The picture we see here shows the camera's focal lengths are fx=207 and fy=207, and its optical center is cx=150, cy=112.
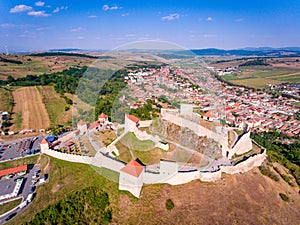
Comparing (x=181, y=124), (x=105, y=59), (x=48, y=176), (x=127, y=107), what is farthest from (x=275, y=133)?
(x=48, y=176)

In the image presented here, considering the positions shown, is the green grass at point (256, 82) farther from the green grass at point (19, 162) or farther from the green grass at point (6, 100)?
the green grass at point (19, 162)

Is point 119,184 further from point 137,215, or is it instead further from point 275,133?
point 275,133

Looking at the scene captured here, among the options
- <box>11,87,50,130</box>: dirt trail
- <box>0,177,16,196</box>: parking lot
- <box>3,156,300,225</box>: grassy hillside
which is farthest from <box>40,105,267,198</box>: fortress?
<box>11,87,50,130</box>: dirt trail

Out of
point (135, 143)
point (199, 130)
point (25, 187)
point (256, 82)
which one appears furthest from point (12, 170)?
point (256, 82)

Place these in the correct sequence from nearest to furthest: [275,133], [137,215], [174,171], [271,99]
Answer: [137,215]
[174,171]
[275,133]
[271,99]

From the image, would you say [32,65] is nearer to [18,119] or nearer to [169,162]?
[18,119]

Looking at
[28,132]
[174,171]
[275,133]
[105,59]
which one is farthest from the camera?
[275,133]

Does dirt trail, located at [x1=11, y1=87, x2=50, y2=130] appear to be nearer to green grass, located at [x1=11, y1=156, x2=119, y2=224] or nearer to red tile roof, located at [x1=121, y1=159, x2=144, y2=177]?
green grass, located at [x1=11, y1=156, x2=119, y2=224]
